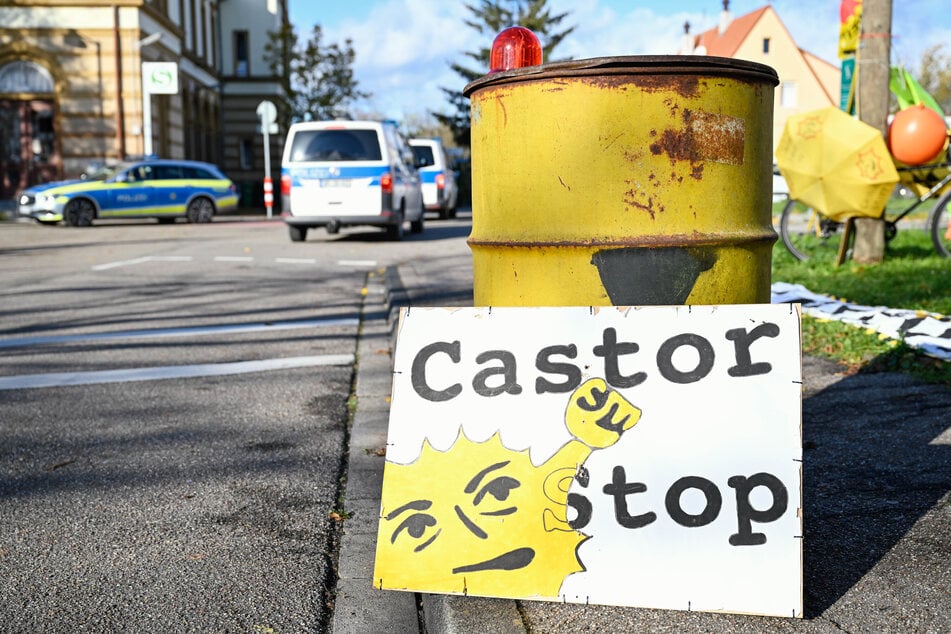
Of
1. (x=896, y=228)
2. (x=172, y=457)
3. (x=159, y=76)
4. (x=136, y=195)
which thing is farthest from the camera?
(x=159, y=76)

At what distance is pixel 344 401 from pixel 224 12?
45.8 metres

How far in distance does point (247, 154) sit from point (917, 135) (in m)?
40.4

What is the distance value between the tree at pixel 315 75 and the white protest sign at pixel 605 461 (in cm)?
3907

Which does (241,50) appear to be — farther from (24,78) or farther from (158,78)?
(158,78)

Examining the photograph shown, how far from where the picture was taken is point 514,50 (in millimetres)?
2949

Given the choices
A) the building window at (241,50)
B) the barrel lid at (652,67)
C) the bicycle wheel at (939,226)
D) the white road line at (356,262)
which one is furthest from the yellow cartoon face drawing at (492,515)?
the building window at (241,50)

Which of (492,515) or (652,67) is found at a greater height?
(652,67)

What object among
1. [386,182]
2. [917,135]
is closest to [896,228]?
[917,135]

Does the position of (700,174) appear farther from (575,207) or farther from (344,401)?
(344,401)

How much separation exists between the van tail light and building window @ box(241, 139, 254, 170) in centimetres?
3152

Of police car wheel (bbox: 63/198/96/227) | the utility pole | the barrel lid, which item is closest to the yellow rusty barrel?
the barrel lid

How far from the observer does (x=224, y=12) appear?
46844mm

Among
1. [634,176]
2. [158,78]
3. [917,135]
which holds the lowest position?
[634,176]

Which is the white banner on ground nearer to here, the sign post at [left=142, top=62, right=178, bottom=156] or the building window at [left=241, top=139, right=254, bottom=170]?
the sign post at [left=142, top=62, right=178, bottom=156]
